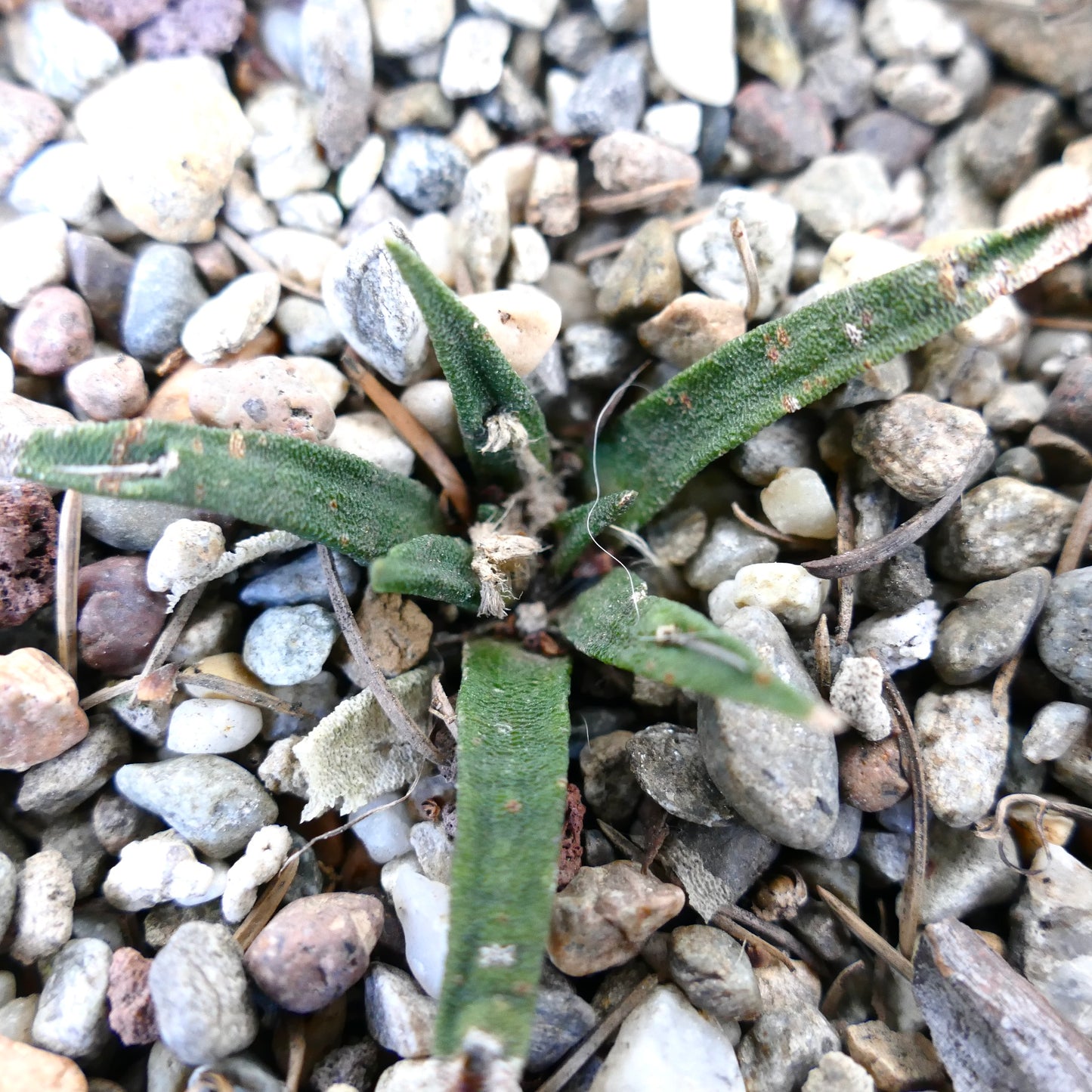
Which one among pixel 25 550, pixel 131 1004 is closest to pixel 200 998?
pixel 131 1004

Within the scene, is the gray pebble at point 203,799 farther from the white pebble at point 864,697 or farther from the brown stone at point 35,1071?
the white pebble at point 864,697

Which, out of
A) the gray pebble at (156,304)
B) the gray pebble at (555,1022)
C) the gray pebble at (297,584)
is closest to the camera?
the gray pebble at (555,1022)

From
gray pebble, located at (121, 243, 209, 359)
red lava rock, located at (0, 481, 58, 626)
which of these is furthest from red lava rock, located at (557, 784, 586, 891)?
gray pebble, located at (121, 243, 209, 359)

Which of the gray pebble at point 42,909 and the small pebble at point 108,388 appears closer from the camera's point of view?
the gray pebble at point 42,909

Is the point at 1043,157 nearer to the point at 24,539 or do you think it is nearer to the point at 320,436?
the point at 320,436

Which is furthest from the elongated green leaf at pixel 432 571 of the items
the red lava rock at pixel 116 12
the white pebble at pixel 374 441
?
the red lava rock at pixel 116 12

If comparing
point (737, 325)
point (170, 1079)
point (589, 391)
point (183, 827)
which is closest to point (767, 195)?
point (737, 325)
